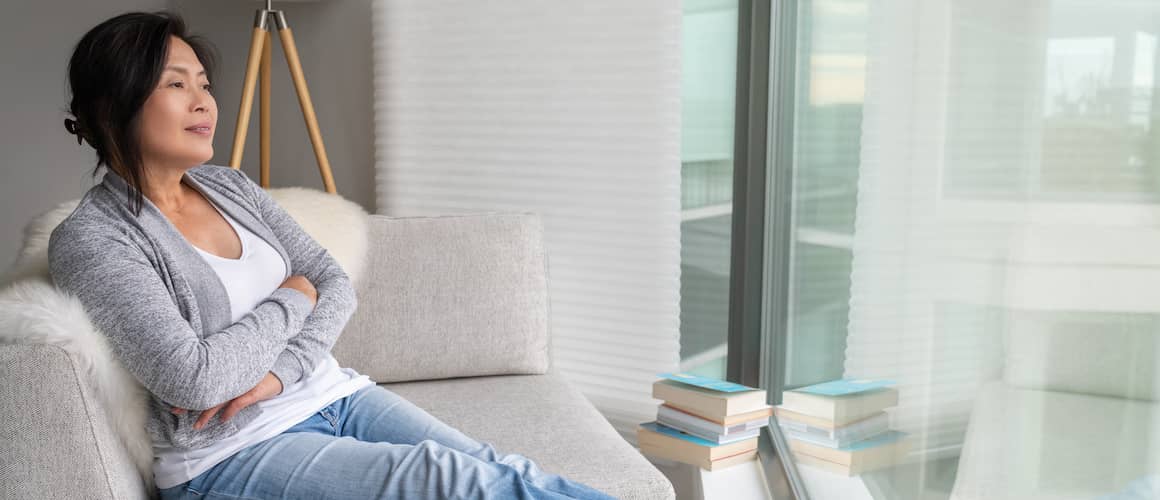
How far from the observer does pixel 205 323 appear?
1.43m

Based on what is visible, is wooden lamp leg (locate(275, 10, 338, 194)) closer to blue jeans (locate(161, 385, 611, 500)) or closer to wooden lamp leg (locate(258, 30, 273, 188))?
wooden lamp leg (locate(258, 30, 273, 188))

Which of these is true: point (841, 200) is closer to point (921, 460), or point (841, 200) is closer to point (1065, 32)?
point (921, 460)

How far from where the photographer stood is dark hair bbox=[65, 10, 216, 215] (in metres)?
1.43

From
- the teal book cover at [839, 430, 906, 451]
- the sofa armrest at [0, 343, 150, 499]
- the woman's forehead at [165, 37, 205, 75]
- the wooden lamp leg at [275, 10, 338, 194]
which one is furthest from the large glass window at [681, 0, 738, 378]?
the sofa armrest at [0, 343, 150, 499]

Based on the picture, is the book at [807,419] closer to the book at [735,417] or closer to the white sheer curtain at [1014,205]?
the book at [735,417]

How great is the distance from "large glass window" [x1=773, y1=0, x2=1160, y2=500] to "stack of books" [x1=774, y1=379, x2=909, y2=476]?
0.13 ft

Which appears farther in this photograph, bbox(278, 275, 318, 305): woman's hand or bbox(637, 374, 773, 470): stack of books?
bbox(637, 374, 773, 470): stack of books

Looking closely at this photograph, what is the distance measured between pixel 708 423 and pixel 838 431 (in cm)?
43

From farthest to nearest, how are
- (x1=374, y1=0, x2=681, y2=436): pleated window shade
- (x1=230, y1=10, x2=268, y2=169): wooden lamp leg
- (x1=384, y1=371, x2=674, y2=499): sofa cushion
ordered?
1. (x1=230, y1=10, x2=268, y2=169): wooden lamp leg
2. (x1=374, y1=0, x2=681, y2=436): pleated window shade
3. (x1=384, y1=371, x2=674, y2=499): sofa cushion

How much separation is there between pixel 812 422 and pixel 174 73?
139 centimetres

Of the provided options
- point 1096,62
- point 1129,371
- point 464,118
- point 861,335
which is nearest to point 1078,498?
point 1129,371

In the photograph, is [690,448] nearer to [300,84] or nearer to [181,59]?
[181,59]

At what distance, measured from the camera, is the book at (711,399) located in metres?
2.12

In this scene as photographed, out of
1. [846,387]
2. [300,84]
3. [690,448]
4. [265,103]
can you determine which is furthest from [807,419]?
[265,103]
